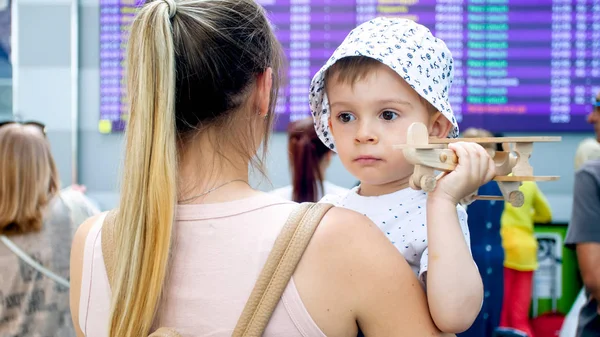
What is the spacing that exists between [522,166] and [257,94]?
47 centimetres

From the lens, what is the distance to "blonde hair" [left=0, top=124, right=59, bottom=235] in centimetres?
262

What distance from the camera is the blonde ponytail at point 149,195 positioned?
3.71ft

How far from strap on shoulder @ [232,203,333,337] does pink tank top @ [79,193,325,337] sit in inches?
0.6

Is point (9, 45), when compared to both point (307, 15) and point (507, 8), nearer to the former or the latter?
point (307, 15)

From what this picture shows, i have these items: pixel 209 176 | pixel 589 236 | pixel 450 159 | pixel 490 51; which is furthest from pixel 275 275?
pixel 490 51

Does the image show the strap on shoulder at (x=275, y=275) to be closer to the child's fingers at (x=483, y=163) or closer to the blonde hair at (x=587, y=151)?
the child's fingers at (x=483, y=163)

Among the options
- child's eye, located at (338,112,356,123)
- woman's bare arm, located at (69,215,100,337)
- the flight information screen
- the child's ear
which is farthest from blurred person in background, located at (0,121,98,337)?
the flight information screen

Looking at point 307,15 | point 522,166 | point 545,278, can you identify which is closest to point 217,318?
point 522,166

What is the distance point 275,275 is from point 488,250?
168 centimetres

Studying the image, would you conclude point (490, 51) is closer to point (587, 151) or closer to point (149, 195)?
point (587, 151)

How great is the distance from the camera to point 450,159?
1.19 metres

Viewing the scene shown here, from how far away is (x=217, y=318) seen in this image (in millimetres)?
1110

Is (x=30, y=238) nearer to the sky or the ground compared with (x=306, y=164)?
nearer to the ground

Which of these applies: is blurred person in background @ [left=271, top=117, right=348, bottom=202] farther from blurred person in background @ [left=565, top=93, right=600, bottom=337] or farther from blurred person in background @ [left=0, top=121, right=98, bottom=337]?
blurred person in background @ [left=565, top=93, right=600, bottom=337]
